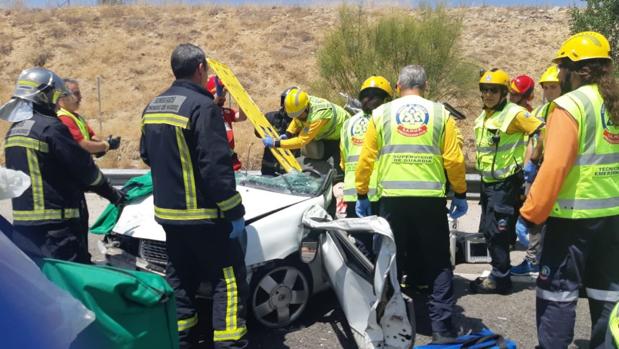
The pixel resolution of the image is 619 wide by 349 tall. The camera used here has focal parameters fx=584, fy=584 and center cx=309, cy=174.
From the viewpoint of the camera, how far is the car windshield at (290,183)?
4.64 m

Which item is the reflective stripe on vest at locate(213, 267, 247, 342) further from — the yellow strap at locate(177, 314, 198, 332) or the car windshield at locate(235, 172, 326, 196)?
the car windshield at locate(235, 172, 326, 196)

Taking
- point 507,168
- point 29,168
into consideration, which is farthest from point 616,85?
point 29,168

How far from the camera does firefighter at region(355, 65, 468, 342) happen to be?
3945mm

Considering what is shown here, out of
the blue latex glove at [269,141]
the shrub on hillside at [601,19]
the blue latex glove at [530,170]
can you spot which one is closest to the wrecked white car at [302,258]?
the blue latex glove at [269,141]

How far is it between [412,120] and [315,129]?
2143 mm

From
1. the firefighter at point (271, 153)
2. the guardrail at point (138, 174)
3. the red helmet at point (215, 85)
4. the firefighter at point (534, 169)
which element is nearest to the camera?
the firefighter at point (534, 169)

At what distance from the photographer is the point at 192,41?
980 inches

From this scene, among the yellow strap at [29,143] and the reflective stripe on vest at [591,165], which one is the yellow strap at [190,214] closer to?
the yellow strap at [29,143]

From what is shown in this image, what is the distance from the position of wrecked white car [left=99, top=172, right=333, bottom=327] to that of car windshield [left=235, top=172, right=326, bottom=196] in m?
0.13

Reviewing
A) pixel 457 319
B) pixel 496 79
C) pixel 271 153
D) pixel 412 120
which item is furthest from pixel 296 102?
pixel 457 319

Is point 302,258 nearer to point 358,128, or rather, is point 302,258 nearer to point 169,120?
point 169,120

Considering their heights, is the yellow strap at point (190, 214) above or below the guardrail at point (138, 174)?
above

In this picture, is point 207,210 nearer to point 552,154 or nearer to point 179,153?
point 179,153

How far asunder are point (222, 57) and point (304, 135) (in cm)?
1880
